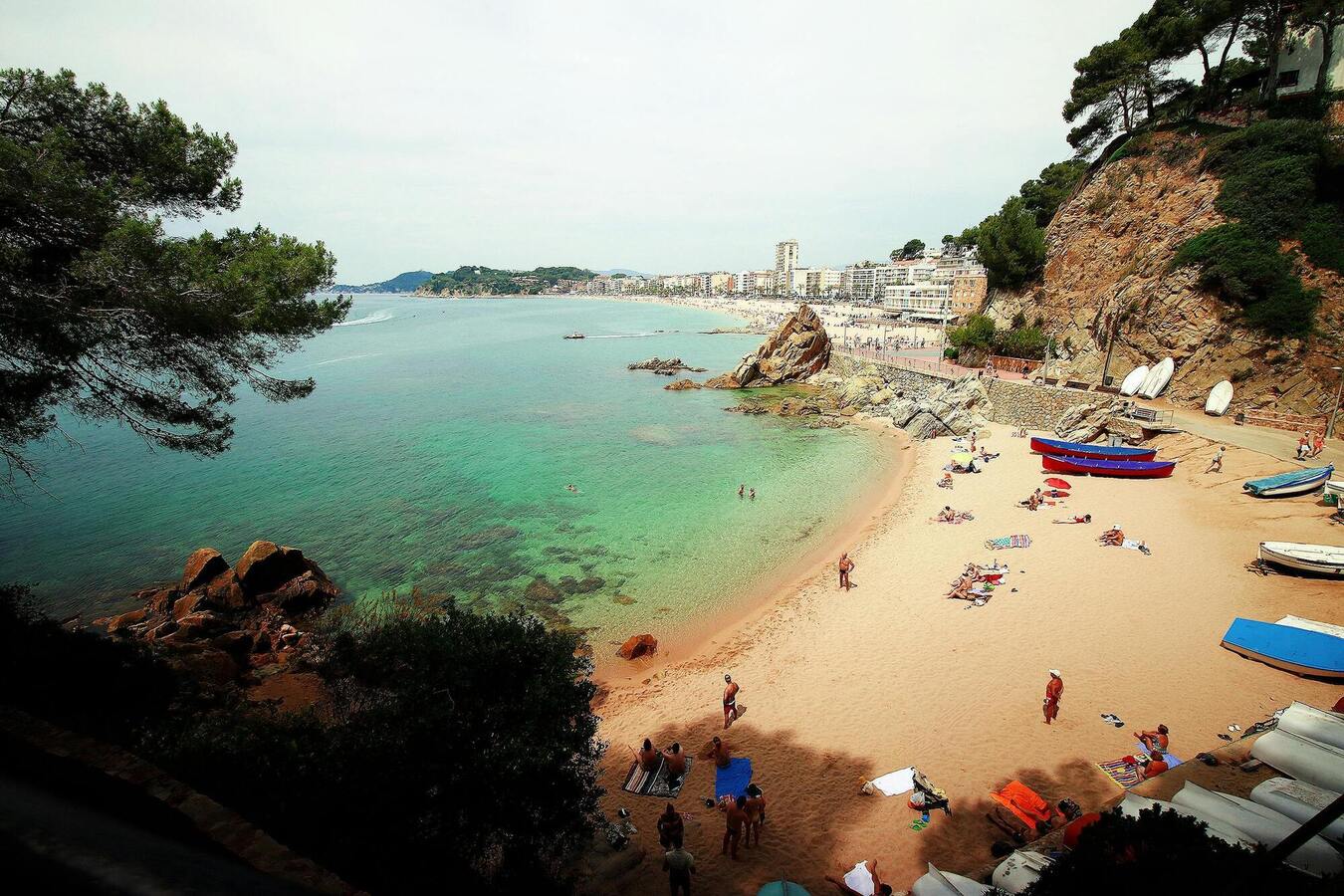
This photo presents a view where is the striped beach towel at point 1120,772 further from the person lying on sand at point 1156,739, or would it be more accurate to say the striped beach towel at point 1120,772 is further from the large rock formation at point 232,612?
the large rock formation at point 232,612

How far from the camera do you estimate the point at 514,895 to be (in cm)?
611

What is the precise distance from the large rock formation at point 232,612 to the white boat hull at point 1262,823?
16.4 m

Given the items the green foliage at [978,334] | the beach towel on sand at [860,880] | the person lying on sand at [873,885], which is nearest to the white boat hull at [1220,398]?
the green foliage at [978,334]

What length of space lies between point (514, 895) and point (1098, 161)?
47.4 meters

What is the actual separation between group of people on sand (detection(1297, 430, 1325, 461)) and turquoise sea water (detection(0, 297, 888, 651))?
46.6 feet

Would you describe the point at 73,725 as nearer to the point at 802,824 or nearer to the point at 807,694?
the point at 802,824

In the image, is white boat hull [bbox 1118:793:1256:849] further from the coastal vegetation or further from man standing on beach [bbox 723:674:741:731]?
the coastal vegetation

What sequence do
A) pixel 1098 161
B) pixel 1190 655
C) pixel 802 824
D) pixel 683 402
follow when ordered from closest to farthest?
1. pixel 802 824
2. pixel 1190 655
3. pixel 1098 161
4. pixel 683 402

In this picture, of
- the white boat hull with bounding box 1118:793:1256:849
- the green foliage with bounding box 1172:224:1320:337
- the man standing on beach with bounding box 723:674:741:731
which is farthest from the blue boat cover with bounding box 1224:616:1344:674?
the green foliage with bounding box 1172:224:1320:337

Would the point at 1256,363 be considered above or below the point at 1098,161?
below

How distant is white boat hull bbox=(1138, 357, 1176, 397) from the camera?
26188 millimetres

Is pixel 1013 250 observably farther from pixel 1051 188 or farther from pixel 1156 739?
pixel 1156 739

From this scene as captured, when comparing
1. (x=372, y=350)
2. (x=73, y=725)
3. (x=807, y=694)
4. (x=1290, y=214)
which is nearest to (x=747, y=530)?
(x=807, y=694)

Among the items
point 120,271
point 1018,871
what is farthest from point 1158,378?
point 120,271
